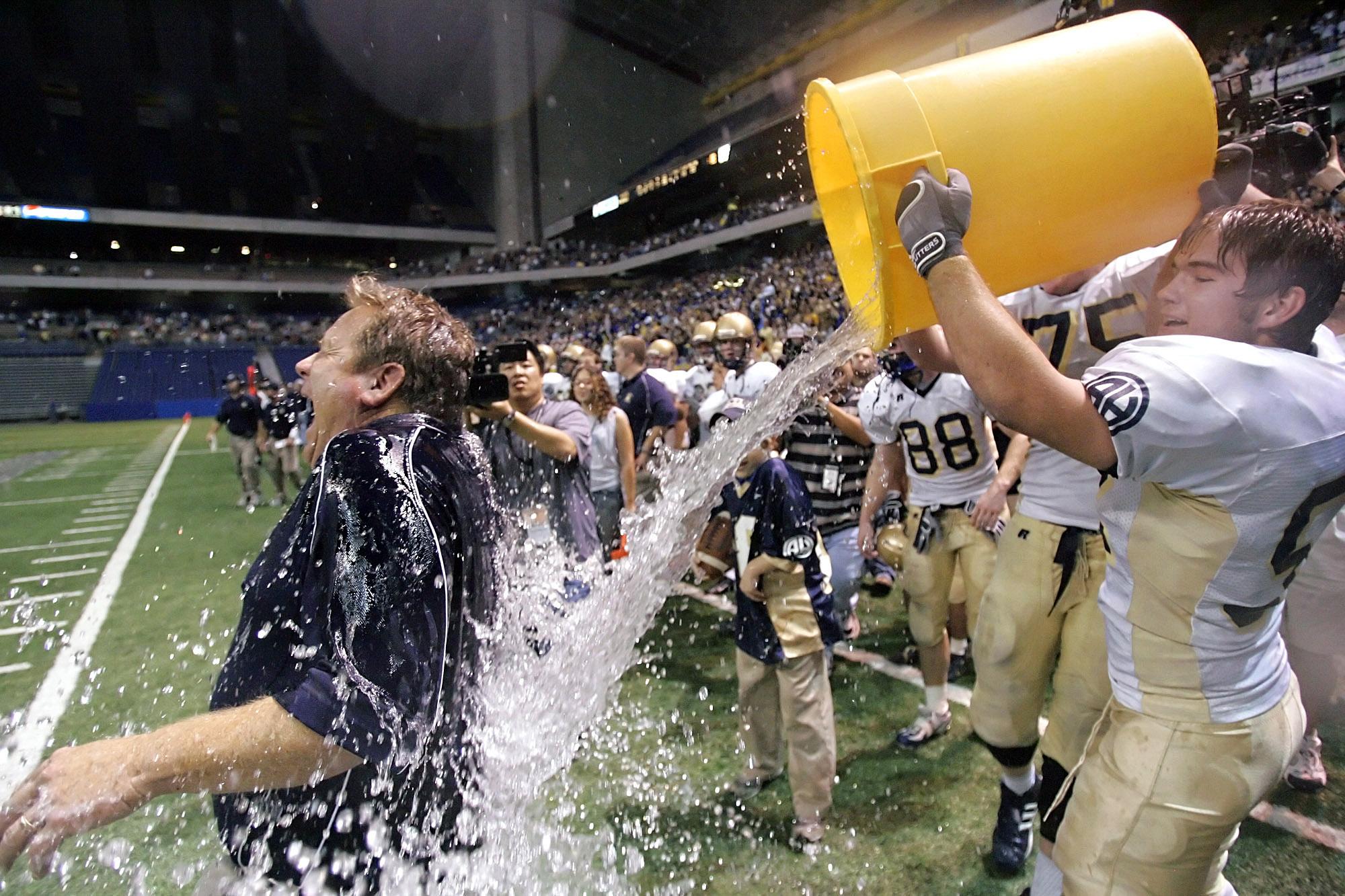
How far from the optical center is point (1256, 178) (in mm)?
1885

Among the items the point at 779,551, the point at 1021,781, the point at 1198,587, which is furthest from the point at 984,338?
the point at 1021,781

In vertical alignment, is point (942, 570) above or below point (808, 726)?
above

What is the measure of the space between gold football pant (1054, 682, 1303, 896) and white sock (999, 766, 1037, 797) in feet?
3.58

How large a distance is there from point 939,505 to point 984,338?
2582mm

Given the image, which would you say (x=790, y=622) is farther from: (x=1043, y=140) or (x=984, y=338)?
(x=1043, y=140)

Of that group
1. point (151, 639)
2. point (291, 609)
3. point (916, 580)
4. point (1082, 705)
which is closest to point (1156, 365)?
point (1082, 705)

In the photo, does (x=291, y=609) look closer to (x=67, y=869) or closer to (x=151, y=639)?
(x=67, y=869)

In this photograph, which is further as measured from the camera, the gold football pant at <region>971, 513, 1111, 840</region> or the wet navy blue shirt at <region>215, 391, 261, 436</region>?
the wet navy blue shirt at <region>215, 391, 261, 436</region>

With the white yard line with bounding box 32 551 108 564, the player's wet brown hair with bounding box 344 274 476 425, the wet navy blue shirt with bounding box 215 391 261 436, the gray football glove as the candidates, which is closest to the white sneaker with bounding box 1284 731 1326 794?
the gray football glove

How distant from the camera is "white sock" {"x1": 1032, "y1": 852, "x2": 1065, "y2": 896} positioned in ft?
7.14

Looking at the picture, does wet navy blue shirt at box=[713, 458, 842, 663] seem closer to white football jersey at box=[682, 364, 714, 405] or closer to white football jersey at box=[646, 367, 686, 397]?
white football jersey at box=[646, 367, 686, 397]

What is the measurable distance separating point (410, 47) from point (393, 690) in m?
39.8

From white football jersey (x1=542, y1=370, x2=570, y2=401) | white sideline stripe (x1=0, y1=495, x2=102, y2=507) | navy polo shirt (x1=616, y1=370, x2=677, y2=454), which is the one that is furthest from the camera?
white sideline stripe (x1=0, y1=495, x2=102, y2=507)

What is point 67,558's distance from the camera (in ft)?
26.7
